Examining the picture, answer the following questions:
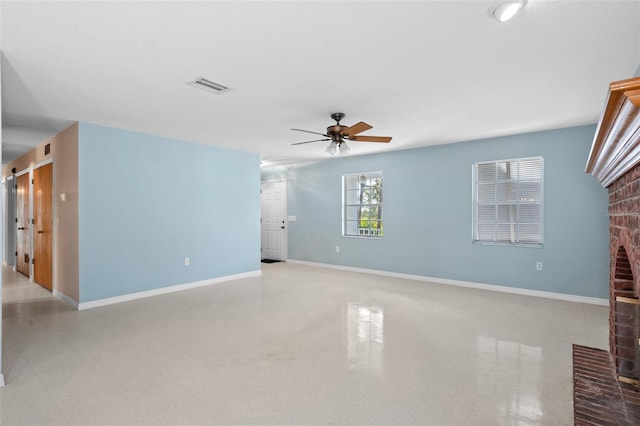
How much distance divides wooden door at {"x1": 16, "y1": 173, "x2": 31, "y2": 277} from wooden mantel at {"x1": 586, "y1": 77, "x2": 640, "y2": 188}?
7.78 metres

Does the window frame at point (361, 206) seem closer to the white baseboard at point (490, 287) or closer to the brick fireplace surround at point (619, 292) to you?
the white baseboard at point (490, 287)

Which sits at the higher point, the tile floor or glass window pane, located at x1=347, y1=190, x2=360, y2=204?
glass window pane, located at x1=347, y1=190, x2=360, y2=204

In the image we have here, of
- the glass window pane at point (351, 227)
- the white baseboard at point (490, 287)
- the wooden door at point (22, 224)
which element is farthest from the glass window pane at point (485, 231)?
the wooden door at point (22, 224)

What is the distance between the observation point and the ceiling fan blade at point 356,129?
3.52 meters

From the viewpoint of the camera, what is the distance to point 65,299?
462 centimetres

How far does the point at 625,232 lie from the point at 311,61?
7.71 ft

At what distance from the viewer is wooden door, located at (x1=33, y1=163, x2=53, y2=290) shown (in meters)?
5.13

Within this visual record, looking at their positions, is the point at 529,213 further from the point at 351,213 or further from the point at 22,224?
the point at 22,224

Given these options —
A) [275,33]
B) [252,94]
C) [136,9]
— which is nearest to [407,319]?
[252,94]

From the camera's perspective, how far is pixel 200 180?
5.64m

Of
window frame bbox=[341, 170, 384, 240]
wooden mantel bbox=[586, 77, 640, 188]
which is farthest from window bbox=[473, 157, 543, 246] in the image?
wooden mantel bbox=[586, 77, 640, 188]

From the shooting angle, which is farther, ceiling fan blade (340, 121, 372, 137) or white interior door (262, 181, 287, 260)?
white interior door (262, 181, 287, 260)

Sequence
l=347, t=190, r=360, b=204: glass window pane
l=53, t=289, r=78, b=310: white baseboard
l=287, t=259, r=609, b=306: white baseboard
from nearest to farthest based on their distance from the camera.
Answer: l=53, t=289, r=78, b=310: white baseboard → l=287, t=259, r=609, b=306: white baseboard → l=347, t=190, r=360, b=204: glass window pane

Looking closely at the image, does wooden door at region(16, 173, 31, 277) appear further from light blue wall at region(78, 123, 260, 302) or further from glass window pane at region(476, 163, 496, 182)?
glass window pane at region(476, 163, 496, 182)
